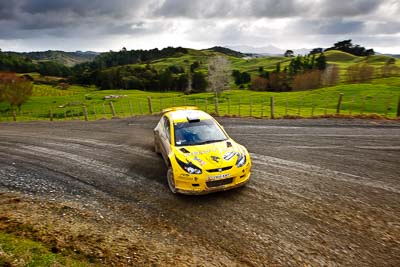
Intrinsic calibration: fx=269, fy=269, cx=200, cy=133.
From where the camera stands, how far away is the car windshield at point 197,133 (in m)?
7.34

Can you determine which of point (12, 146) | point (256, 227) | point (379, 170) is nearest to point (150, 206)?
point (256, 227)

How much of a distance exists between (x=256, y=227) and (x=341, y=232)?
1547 millimetres

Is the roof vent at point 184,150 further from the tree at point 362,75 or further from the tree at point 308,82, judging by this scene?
the tree at point 362,75

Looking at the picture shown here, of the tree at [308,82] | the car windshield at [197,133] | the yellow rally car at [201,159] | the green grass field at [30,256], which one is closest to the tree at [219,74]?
the tree at [308,82]

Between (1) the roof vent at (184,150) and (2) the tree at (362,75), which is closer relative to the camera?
(1) the roof vent at (184,150)

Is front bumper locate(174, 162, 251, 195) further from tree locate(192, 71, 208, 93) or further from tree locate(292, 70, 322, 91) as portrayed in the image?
tree locate(192, 71, 208, 93)

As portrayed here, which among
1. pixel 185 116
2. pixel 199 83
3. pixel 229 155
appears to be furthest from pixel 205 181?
pixel 199 83

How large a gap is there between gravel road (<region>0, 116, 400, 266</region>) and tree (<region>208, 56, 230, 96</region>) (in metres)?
57.0

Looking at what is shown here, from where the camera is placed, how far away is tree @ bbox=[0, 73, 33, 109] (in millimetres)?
51500

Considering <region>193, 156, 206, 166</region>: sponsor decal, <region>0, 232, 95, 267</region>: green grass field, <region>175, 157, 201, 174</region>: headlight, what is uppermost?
<region>193, 156, 206, 166</region>: sponsor decal

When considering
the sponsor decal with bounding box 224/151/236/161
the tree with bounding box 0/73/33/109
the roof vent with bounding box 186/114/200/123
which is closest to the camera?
the sponsor decal with bounding box 224/151/236/161

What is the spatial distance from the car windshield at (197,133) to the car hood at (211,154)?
28 cm

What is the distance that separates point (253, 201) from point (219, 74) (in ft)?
210

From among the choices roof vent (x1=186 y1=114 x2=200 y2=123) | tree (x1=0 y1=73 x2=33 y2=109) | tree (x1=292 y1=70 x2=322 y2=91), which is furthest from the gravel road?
tree (x1=292 y1=70 x2=322 y2=91)
